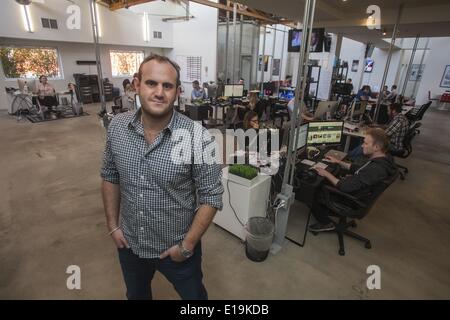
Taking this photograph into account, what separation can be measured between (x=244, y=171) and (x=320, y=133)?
1.20 metres

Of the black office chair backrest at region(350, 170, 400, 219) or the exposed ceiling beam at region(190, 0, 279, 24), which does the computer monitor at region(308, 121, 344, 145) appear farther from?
the exposed ceiling beam at region(190, 0, 279, 24)

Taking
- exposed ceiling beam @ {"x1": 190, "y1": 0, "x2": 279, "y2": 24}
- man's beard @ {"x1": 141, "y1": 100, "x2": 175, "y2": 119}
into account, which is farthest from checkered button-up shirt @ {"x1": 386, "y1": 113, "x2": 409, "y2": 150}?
exposed ceiling beam @ {"x1": 190, "y1": 0, "x2": 279, "y2": 24}

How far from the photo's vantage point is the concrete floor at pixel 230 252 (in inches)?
84.3

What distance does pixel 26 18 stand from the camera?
7895mm

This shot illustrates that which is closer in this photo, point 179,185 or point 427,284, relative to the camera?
point 179,185

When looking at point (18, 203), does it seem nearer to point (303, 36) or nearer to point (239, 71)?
point (303, 36)

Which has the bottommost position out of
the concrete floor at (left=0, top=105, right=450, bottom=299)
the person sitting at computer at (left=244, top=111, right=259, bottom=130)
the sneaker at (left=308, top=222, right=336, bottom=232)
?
the concrete floor at (left=0, top=105, right=450, bottom=299)

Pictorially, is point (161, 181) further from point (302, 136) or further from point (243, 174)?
point (302, 136)

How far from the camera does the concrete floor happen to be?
7.02 feet

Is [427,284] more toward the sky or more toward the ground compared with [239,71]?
more toward the ground

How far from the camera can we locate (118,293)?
2047mm

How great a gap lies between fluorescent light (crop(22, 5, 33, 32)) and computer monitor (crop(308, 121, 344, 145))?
9502 mm
